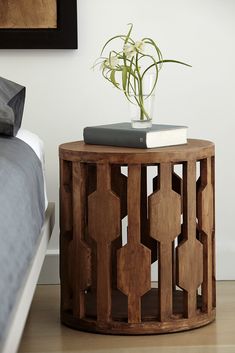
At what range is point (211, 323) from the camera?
2.42 meters

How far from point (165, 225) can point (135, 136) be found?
25 centimetres

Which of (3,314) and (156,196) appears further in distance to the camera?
(156,196)

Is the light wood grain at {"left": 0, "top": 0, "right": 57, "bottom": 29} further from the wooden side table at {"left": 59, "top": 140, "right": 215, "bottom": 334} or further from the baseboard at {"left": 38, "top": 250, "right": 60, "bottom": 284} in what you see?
the baseboard at {"left": 38, "top": 250, "right": 60, "bottom": 284}

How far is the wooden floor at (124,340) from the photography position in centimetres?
221

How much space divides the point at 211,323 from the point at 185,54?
912mm

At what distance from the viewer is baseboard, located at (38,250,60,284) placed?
289cm

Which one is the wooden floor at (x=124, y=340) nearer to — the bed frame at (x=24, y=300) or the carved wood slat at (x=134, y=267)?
the carved wood slat at (x=134, y=267)

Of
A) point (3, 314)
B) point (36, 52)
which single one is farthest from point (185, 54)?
point (3, 314)

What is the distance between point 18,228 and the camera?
1.66 m

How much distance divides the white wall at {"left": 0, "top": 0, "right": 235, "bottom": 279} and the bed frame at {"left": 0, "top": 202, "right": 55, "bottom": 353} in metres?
0.41

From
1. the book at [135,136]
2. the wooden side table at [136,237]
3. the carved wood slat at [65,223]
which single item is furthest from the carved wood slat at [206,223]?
the carved wood slat at [65,223]

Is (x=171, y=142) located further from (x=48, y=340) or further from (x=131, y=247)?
(x=48, y=340)

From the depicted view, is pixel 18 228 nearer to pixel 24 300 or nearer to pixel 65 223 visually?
pixel 24 300

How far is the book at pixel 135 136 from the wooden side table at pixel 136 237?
0.10ft
